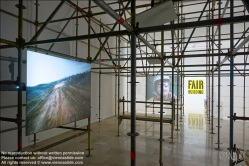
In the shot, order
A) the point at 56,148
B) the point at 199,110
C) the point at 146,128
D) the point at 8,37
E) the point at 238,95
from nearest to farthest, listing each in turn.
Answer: the point at 8,37
the point at 56,148
the point at 146,128
the point at 238,95
the point at 199,110

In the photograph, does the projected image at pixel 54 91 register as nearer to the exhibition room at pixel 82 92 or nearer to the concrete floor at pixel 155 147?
the exhibition room at pixel 82 92

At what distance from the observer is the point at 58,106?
2748 millimetres

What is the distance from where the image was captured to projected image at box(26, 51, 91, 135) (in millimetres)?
2225

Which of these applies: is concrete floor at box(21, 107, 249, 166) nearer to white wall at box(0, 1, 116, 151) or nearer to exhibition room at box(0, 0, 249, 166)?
exhibition room at box(0, 0, 249, 166)

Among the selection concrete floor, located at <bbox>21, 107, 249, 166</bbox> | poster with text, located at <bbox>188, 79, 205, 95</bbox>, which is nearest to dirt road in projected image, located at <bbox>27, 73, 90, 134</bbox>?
concrete floor, located at <bbox>21, 107, 249, 166</bbox>

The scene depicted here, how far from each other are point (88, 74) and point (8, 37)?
1968 mm

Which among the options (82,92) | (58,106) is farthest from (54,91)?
(82,92)

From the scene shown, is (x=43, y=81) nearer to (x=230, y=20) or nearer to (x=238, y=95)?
(x=230, y=20)

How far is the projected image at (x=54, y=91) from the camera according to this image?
2.22 meters

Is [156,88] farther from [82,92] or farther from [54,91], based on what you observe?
[54,91]

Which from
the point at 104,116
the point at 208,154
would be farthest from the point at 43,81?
the point at 104,116

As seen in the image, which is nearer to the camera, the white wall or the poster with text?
the white wall

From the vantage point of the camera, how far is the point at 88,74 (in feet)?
11.6

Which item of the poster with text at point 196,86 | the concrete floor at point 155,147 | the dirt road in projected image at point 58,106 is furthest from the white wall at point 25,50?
the poster with text at point 196,86
